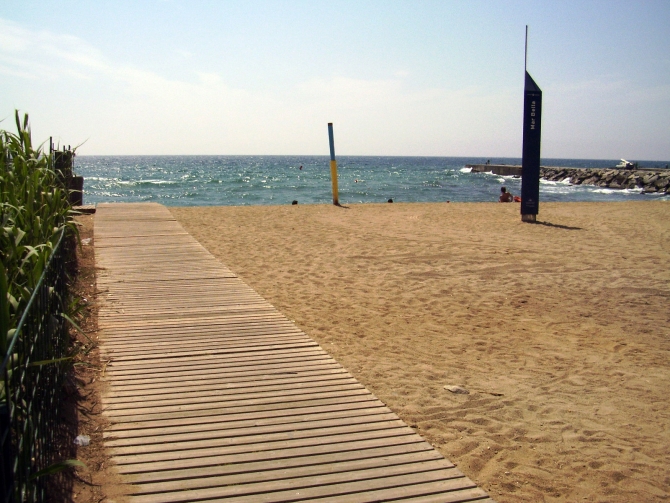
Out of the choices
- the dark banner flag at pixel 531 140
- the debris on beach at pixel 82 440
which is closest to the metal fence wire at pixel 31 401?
the debris on beach at pixel 82 440

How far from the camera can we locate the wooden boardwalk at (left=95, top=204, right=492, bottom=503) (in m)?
2.49

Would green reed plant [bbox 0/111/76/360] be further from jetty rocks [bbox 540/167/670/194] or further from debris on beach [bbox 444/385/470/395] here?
jetty rocks [bbox 540/167/670/194]

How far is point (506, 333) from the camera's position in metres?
5.51

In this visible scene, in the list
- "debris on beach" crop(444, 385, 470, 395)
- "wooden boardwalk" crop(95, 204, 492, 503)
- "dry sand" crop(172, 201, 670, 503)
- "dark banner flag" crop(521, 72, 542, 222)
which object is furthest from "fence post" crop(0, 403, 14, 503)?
"dark banner flag" crop(521, 72, 542, 222)

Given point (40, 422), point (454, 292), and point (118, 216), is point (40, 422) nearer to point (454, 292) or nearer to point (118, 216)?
point (454, 292)

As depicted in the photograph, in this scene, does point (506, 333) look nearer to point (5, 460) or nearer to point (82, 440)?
point (82, 440)

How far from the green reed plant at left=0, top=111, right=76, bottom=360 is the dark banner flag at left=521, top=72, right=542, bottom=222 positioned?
1076cm

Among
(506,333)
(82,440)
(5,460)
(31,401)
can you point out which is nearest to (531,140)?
(506,333)

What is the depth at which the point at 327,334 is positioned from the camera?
5.34 m

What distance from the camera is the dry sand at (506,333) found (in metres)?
3.23

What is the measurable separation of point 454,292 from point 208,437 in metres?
4.68

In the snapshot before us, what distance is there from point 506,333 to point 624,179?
3633 cm

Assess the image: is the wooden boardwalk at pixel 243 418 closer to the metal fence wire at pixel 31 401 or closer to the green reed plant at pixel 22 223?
the metal fence wire at pixel 31 401

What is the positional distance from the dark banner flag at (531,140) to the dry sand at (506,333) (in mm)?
1418
